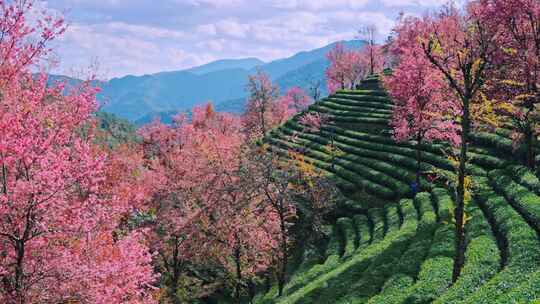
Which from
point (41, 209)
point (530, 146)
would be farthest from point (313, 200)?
point (41, 209)

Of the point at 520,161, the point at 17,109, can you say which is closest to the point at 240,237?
the point at 17,109

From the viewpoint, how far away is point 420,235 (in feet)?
97.0

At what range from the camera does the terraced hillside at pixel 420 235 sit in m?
21.2

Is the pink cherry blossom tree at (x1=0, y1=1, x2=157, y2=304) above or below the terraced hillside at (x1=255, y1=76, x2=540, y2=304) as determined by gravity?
above

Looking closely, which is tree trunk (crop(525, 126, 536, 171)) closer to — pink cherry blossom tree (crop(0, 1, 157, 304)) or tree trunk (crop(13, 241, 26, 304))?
pink cherry blossom tree (crop(0, 1, 157, 304))

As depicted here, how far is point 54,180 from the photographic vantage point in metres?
17.0

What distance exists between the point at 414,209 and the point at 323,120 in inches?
1462

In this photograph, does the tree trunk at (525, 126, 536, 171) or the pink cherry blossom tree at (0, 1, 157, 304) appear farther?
the tree trunk at (525, 126, 536, 171)

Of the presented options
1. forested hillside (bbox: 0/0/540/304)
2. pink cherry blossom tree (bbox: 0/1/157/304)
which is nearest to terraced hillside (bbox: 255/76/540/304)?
forested hillside (bbox: 0/0/540/304)

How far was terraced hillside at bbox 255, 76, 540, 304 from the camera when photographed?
21.2 m

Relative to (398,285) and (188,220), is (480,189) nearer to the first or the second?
(398,285)

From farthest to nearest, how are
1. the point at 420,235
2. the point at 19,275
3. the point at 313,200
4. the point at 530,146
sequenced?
the point at 313,200
the point at 530,146
the point at 420,235
the point at 19,275

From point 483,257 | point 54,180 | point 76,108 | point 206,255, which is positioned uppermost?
point 76,108

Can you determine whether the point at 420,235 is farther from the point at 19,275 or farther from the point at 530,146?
the point at 19,275
